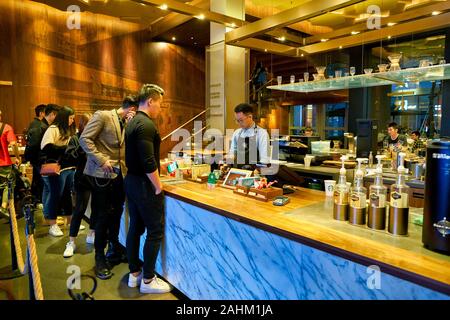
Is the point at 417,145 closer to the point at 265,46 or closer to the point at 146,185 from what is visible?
the point at 265,46

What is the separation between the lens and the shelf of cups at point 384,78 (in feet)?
8.91

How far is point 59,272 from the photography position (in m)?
2.92

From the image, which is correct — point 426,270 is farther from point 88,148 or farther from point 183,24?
point 183,24

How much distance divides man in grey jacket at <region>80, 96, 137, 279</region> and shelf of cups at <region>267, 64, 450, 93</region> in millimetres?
1986

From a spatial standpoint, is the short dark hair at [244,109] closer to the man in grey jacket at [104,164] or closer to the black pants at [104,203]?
the man in grey jacket at [104,164]

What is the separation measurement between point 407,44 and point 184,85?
598 cm

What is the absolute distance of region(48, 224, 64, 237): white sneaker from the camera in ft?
12.6

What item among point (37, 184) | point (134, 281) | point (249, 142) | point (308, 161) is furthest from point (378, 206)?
point (37, 184)

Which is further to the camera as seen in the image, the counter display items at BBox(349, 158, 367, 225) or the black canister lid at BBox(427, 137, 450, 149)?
the counter display items at BBox(349, 158, 367, 225)

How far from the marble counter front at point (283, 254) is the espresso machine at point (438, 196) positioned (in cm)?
6

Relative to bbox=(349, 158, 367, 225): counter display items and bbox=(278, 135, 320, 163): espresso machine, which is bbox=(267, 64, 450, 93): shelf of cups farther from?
bbox=(349, 158, 367, 225): counter display items

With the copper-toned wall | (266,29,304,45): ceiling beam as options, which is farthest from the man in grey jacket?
the copper-toned wall

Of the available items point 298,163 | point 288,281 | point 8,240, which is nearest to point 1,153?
point 8,240

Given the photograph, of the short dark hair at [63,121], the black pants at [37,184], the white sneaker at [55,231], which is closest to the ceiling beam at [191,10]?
the short dark hair at [63,121]
